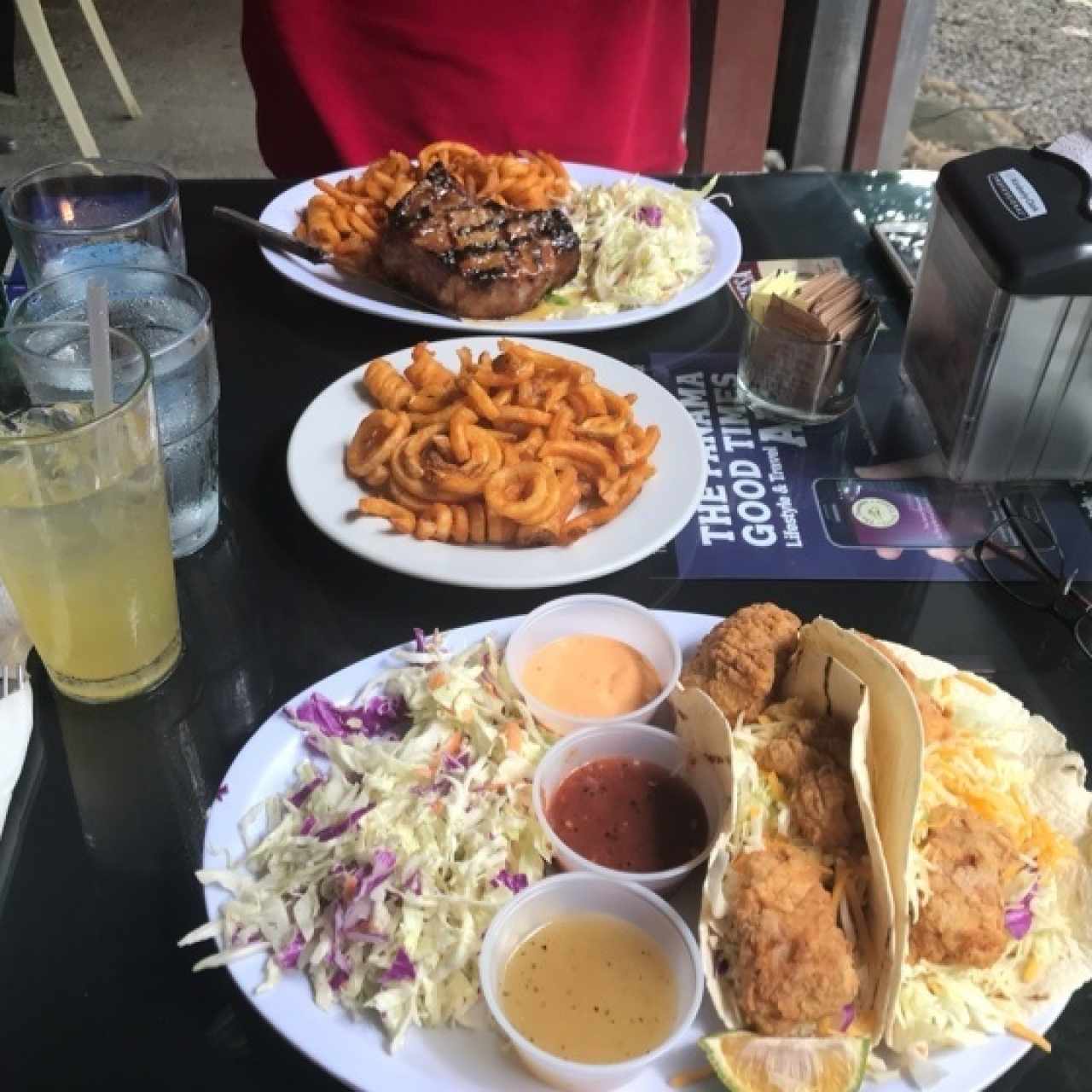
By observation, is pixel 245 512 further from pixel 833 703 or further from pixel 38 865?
pixel 833 703

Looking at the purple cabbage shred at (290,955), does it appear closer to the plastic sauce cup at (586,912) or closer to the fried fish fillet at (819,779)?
the plastic sauce cup at (586,912)

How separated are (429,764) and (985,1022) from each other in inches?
22.5

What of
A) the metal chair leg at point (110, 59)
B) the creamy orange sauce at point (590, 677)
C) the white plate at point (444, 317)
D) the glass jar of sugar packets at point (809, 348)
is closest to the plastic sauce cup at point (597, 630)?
the creamy orange sauce at point (590, 677)

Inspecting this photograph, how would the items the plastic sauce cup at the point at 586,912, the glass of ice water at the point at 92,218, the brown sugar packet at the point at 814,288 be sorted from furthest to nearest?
the brown sugar packet at the point at 814,288
the glass of ice water at the point at 92,218
the plastic sauce cup at the point at 586,912

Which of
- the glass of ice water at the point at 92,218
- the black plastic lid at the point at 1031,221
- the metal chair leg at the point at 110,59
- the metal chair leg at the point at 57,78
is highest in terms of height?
the black plastic lid at the point at 1031,221

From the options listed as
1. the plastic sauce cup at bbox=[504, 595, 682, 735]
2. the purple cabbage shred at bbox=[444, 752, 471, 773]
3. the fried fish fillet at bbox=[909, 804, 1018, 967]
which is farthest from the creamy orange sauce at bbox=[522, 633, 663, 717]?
the fried fish fillet at bbox=[909, 804, 1018, 967]

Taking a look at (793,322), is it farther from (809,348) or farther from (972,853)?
(972,853)

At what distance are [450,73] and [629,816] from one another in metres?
1.98

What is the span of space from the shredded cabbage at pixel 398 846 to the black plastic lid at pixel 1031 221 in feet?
2.78

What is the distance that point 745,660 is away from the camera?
1.26m

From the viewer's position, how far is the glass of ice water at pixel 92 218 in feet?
5.52

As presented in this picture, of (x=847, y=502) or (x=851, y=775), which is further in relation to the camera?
(x=847, y=502)

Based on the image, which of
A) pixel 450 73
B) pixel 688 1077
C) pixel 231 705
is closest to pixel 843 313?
pixel 231 705

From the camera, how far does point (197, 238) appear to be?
87.7 inches
